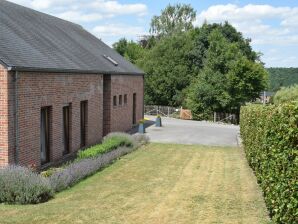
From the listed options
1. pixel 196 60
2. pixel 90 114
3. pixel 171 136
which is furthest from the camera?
pixel 196 60

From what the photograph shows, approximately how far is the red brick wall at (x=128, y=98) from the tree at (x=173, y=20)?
43.8 m

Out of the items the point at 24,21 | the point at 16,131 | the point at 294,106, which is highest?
the point at 24,21

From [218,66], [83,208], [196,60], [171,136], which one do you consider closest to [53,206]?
[83,208]

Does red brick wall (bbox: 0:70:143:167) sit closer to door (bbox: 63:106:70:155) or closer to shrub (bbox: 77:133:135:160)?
door (bbox: 63:106:70:155)

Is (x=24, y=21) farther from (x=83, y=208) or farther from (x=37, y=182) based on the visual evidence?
(x=83, y=208)

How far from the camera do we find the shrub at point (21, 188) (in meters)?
11.0

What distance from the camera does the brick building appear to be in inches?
520

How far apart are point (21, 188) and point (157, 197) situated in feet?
11.9

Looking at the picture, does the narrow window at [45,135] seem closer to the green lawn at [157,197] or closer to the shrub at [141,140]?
the green lawn at [157,197]

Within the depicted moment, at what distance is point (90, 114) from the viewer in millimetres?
20984

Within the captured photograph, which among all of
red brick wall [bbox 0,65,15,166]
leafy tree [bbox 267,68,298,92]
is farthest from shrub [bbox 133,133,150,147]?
leafy tree [bbox 267,68,298,92]

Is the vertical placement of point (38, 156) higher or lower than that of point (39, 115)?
lower

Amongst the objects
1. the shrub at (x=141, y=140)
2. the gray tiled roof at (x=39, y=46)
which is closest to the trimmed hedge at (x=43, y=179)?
the gray tiled roof at (x=39, y=46)

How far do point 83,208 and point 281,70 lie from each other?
13746 cm
